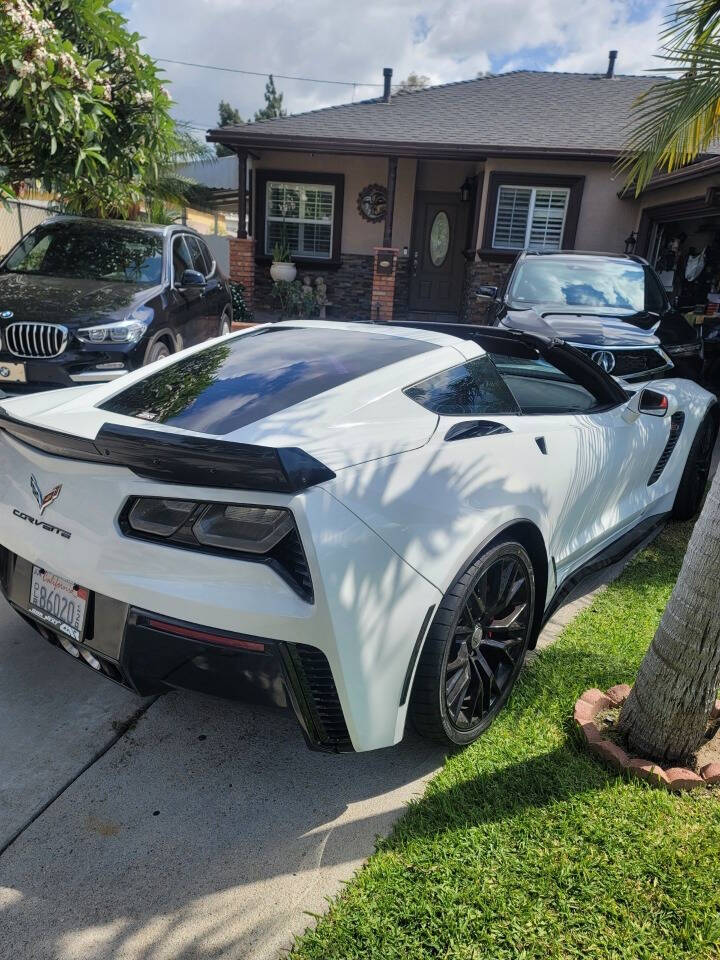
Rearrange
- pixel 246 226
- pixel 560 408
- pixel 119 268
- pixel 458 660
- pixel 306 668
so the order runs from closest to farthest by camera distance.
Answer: pixel 306 668, pixel 458 660, pixel 560 408, pixel 119 268, pixel 246 226

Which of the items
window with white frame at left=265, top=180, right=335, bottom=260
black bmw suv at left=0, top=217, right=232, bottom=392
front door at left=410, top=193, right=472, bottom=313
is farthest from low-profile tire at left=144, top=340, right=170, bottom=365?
front door at left=410, top=193, right=472, bottom=313

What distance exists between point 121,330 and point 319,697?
4853 mm

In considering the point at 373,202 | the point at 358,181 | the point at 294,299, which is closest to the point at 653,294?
the point at 294,299

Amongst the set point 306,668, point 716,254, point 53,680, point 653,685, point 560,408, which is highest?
point 716,254

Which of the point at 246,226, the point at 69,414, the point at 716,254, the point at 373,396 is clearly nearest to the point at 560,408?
the point at 373,396

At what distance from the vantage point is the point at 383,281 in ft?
42.9

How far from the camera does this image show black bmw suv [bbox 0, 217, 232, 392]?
5844mm

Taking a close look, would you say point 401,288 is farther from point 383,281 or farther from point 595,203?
point 595,203

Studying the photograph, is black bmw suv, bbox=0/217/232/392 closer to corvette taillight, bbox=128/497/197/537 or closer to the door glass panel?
corvette taillight, bbox=128/497/197/537

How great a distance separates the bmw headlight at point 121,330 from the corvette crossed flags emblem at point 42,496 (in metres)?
3.91

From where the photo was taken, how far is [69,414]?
2551 mm

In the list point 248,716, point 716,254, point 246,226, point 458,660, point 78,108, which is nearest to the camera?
point 458,660

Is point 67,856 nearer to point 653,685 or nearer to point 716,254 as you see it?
point 653,685

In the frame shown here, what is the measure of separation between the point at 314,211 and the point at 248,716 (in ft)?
44.3
